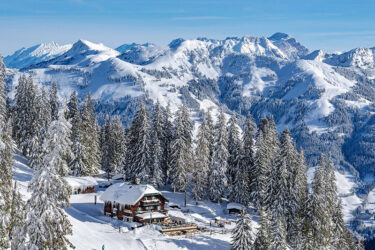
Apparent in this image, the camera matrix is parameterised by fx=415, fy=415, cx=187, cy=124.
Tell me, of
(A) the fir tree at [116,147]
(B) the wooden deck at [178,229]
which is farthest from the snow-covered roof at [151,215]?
(A) the fir tree at [116,147]

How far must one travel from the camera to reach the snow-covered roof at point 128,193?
64438 millimetres

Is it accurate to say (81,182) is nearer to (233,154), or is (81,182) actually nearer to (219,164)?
(219,164)

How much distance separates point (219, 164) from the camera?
257 ft

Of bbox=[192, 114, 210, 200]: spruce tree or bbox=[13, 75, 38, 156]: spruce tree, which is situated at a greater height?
bbox=[13, 75, 38, 156]: spruce tree

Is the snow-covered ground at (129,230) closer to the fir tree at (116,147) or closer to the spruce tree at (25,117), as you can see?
the spruce tree at (25,117)

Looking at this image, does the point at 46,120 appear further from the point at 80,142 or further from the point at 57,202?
the point at 57,202

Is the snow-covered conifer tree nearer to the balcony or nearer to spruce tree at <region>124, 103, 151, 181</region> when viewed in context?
spruce tree at <region>124, 103, 151, 181</region>

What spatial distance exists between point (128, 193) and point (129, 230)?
8.40 m

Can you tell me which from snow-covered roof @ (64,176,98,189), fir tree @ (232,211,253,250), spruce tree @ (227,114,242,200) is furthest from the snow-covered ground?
fir tree @ (232,211,253,250)

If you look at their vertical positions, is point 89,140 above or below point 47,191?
above

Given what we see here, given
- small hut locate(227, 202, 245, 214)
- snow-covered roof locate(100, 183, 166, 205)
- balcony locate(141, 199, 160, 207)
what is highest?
snow-covered roof locate(100, 183, 166, 205)

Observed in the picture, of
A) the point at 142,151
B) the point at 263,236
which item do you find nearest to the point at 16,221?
the point at 263,236

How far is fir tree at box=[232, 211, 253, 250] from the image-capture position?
50969 mm

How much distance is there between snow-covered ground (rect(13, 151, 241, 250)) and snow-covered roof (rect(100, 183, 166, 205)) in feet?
10.3
